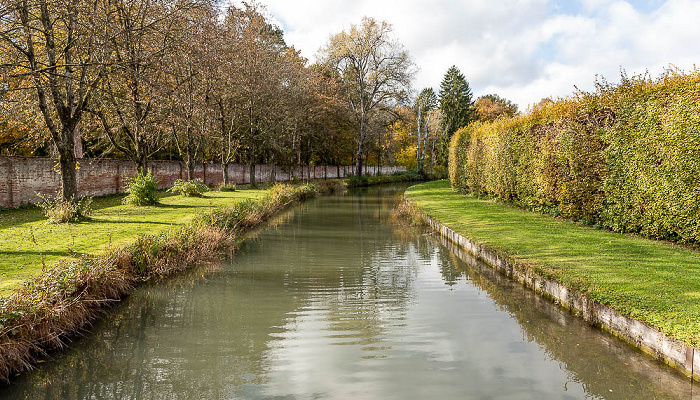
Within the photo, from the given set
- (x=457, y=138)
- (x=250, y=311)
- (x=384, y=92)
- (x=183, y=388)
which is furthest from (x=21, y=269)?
(x=384, y=92)

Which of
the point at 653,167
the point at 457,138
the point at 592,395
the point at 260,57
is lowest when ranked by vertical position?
the point at 592,395

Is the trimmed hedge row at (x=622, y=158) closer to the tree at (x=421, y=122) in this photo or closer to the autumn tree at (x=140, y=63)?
the autumn tree at (x=140, y=63)

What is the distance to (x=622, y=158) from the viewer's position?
10742mm

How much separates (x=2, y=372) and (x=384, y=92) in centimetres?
4327

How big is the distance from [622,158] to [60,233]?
13.6 meters

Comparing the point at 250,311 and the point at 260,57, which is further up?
the point at 260,57

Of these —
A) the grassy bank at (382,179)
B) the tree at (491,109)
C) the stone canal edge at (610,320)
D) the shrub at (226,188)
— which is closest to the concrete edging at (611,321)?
the stone canal edge at (610,320)

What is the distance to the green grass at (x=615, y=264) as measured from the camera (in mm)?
5555

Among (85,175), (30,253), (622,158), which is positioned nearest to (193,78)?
(85,175)

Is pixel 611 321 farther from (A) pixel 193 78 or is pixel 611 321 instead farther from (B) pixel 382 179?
(B) pixel 382 179

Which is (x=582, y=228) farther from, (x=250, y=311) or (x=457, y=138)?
(x=457, y=138)

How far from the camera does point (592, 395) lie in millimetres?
4488

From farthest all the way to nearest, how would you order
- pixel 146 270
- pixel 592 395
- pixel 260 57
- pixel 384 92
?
1. pixel 384 92
2. pixel 260 57
3. pixel 146 270
4. pixel 592 395

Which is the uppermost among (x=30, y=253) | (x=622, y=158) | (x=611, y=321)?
(x=622, y=158)
